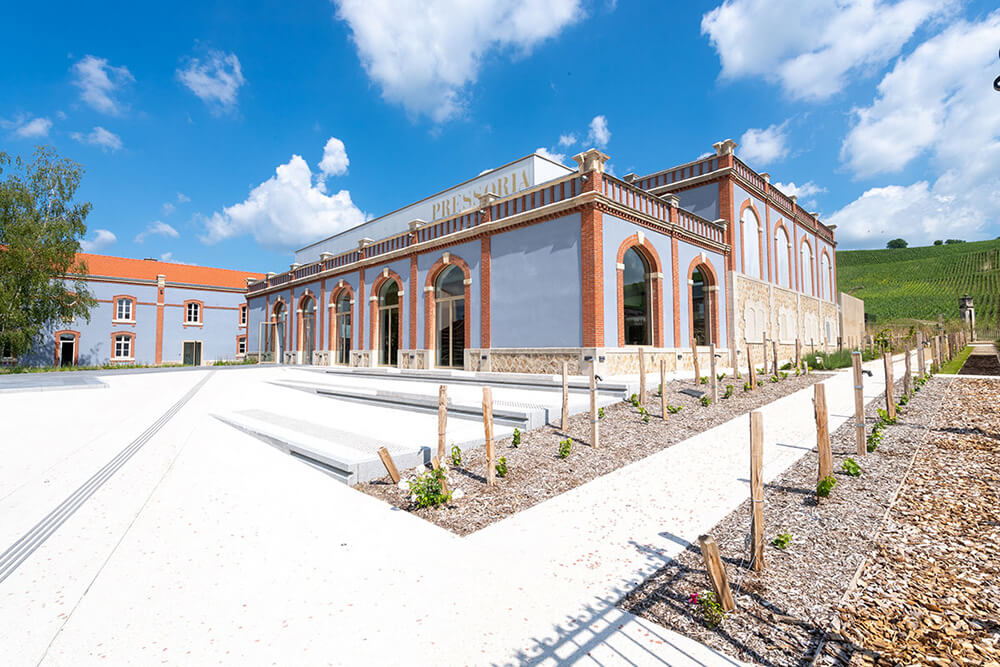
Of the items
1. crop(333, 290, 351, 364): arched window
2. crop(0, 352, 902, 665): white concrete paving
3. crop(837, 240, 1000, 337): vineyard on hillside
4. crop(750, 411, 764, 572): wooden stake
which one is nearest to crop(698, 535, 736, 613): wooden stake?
crop(0, 352, 902, 665): white concrete paving

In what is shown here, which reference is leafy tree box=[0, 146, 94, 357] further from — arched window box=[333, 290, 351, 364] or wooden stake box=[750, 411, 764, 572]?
wooden stake box=[750, 411, 764, 572]

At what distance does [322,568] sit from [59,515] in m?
3.23

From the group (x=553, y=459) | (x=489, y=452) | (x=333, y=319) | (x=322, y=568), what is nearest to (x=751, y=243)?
(x=553, y=459)

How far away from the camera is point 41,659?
2.29 metres

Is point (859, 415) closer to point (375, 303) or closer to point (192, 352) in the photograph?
point (375, 303)

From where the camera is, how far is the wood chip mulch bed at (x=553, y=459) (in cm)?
455

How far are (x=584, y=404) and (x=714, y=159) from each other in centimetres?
1504

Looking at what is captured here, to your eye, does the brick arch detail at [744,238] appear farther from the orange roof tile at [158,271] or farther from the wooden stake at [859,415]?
the orange roof tile at [158,271]

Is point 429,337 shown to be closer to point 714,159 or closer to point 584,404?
point 584,404

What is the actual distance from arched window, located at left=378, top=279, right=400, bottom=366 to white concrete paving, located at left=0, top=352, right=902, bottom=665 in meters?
14.8

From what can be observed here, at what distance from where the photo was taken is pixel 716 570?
262 cm

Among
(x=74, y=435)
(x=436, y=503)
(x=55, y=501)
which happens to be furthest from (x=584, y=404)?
(x=74, y=435)

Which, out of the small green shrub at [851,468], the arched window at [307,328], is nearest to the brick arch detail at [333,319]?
the arched window at [307,328]

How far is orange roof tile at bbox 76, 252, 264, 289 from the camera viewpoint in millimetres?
33844
